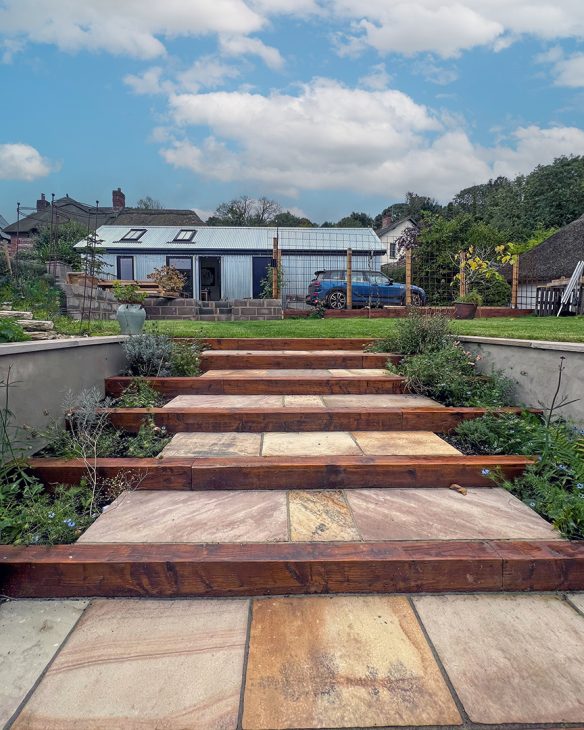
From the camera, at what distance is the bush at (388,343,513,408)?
11.5 ft

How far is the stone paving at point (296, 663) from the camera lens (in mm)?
1182

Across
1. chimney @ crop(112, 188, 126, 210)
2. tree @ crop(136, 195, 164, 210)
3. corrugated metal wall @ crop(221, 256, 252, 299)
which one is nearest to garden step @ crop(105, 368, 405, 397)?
corrugated metal wall @ crop(221, 256, 252, 299)

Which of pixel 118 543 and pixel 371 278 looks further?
pixel 371 278

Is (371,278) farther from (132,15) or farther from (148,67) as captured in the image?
(132,15)

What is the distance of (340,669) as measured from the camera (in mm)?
1320

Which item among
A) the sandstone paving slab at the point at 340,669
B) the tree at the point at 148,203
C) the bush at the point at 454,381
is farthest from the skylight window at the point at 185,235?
the tree at the point at 148,203

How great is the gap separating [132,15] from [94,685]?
8.01 meters

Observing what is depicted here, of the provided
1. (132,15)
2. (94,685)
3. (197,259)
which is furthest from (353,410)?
(197,259)

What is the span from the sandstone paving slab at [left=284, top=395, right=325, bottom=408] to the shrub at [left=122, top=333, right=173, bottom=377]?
1299mm

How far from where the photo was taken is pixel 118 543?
6.07 feet

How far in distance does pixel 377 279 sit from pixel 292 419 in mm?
10508

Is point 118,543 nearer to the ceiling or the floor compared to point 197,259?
nearer to the floor

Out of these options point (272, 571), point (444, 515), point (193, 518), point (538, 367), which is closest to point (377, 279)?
point (538, 367)

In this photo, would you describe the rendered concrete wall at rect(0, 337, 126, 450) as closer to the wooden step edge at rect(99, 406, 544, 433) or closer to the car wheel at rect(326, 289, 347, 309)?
the wooden step edge at rect(99, 406, 544, 433)
